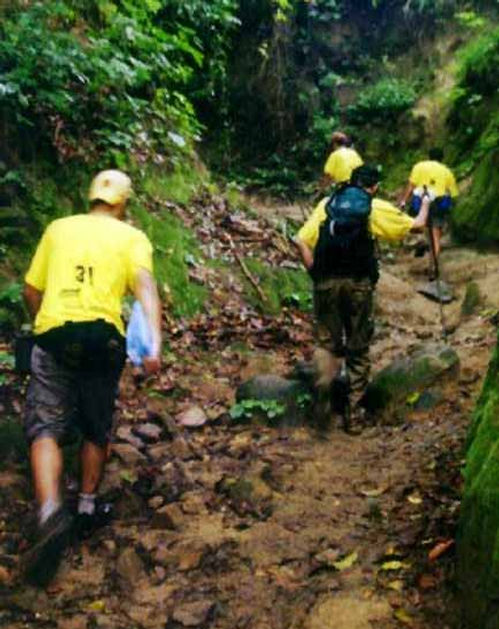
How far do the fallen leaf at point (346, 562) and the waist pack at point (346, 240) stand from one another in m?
2.78

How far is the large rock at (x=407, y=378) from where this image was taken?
664 centimetres

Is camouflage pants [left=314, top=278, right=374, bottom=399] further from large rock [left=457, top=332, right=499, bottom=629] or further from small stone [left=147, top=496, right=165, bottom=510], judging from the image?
large rock [left=457, top=332, right=499, bottom=629]

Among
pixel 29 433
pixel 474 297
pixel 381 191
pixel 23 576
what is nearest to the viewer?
pixel 23 576

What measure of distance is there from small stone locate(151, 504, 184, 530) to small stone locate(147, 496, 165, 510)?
0.13 meters

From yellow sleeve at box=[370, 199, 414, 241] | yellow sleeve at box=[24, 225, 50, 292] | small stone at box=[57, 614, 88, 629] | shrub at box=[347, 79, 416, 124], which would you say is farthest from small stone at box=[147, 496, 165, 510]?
shrub at box=[347, 79, 416, 124]

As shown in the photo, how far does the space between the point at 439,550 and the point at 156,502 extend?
1890mm

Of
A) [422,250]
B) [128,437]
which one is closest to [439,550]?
[128,437]

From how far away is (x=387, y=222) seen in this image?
6.32 metres

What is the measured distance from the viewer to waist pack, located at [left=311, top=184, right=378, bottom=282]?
19.8 feet

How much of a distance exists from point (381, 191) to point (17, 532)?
1366cm

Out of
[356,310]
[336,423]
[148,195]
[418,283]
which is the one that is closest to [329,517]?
[336,423]

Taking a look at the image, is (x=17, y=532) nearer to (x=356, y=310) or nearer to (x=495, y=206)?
(x=356, y=310)

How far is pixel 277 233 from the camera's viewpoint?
11.2 meters

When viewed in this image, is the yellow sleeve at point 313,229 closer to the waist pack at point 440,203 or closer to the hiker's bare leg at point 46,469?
the hiker's bare leg at point 46,469
